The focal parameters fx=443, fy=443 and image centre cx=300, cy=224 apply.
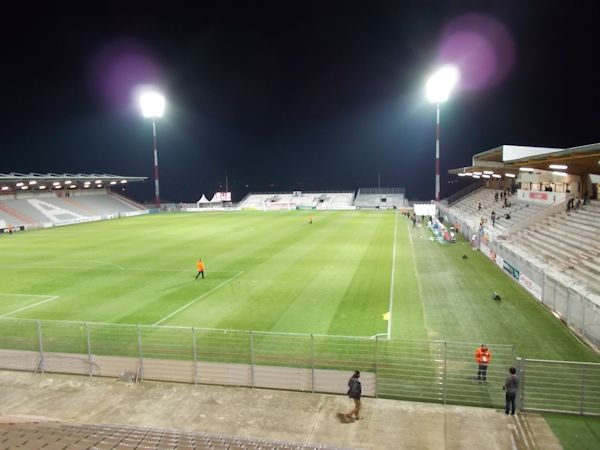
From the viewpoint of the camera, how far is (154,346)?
14383 mm

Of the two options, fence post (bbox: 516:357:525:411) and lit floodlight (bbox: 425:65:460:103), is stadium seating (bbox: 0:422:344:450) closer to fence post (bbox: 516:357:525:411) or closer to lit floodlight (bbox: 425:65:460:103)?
fence post (bbox: 516:357:525:411)

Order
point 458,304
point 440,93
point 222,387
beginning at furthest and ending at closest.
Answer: point 440,93 < point 458,304 < point 222,387

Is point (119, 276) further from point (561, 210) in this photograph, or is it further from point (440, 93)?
point (440, 93)

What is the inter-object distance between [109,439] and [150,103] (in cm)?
7375

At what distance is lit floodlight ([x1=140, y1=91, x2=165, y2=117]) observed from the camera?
7344 centimetres

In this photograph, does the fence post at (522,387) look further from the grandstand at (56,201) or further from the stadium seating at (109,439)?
the grandstand at (56,201)

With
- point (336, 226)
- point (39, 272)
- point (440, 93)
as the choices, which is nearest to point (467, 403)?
point (39, 272)

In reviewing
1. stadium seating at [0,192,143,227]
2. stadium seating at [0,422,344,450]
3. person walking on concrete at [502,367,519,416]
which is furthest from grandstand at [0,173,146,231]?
person walking on concrete at [502,367,519,416]

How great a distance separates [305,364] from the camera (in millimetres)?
12688

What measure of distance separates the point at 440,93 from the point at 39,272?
47.9m

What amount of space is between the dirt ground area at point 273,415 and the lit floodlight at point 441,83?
2010 inches

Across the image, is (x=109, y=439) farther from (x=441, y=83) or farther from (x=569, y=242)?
(x=441, y=83)

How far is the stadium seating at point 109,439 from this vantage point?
22.1 ft

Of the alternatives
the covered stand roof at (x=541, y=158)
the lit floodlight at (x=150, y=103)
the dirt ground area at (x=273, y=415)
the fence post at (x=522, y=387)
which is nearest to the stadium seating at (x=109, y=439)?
the dirt ground area at (x=273, y=415)
